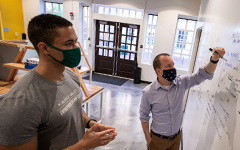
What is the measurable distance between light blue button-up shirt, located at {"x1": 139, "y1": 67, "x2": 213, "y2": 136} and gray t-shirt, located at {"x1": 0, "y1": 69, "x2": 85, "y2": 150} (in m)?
0.83

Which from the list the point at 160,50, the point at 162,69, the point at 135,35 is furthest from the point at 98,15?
the point at 162,69

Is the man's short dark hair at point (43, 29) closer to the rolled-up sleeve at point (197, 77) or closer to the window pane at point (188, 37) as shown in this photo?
the rolled-up sleeve at point (197, 77)

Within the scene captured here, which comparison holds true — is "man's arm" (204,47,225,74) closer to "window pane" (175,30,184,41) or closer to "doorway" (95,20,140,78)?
"window pane" (175,30,184,41)

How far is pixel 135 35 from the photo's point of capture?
619 centimetres

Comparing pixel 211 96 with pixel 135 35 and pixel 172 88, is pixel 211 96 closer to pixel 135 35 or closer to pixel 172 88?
pixel 172 88

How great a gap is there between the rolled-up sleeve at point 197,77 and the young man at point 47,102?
42.6 inches

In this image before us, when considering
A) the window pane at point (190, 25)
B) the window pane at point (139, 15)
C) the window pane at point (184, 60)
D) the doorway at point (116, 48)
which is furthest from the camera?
the doorway at point (116, 48)

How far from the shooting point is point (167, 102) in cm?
160

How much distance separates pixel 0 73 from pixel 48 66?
2.23m

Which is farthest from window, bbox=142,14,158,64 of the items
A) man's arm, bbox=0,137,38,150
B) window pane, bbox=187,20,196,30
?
man's arm, bbox=0,137,38,150

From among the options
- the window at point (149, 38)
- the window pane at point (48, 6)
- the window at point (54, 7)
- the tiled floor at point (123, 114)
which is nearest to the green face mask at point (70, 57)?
the tiled floor at point (123, 114)

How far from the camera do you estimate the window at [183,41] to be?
5617mm

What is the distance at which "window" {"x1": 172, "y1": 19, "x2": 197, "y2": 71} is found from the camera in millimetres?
5617

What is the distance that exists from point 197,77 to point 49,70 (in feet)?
4.60
